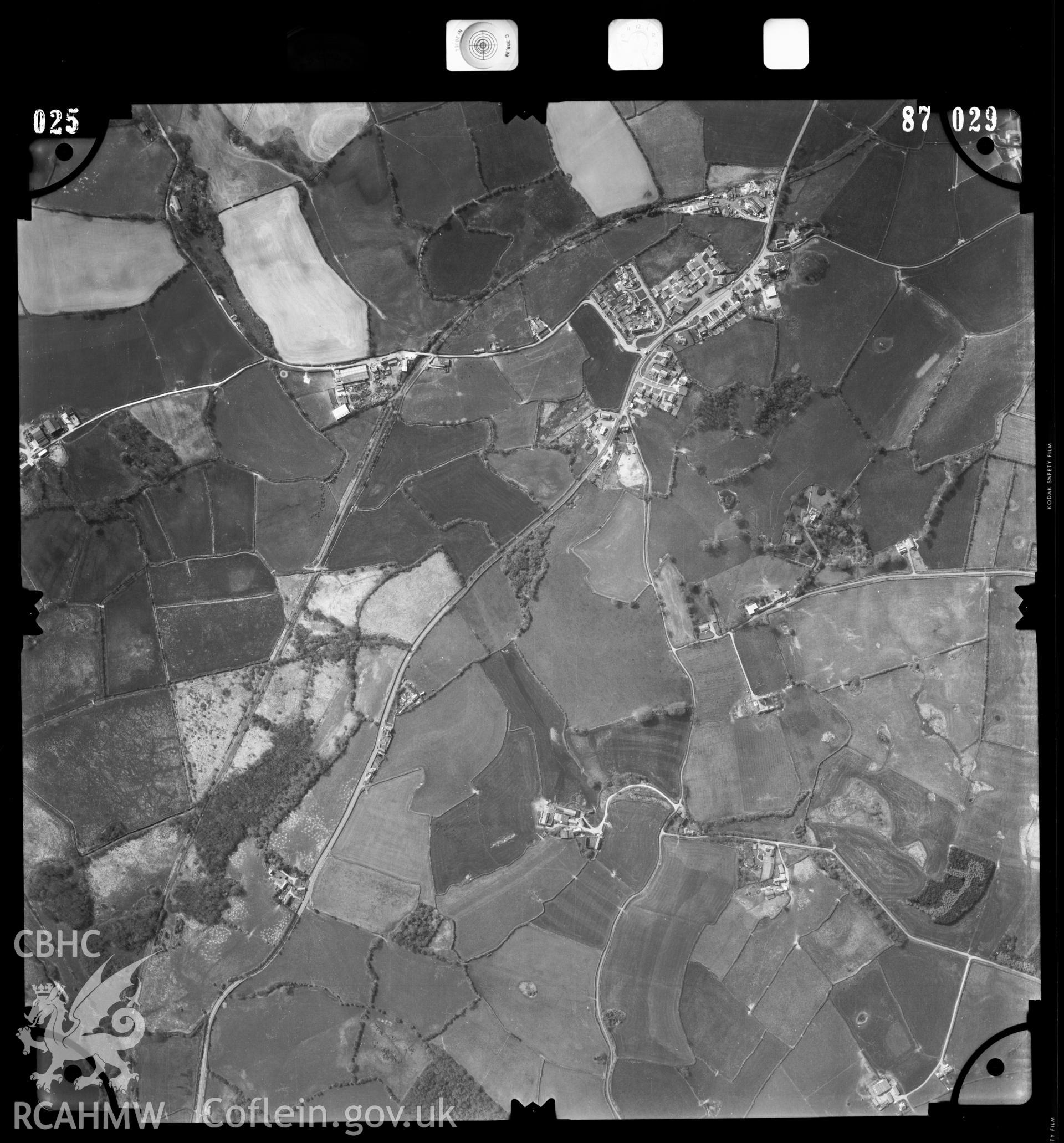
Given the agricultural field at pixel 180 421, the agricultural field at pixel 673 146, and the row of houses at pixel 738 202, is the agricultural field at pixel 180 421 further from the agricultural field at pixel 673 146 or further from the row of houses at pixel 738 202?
the row of houses at pixel 738 202

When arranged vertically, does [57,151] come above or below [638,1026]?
above

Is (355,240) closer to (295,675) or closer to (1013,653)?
(295,675)

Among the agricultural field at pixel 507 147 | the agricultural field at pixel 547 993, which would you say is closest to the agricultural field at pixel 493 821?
the agricultural field at pixel 547 993

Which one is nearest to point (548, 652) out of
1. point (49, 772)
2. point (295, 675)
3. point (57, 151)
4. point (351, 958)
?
point (295, 675)

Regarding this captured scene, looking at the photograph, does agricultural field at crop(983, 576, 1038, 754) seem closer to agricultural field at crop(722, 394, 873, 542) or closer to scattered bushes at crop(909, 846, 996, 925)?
scattered bushes at crop(909, 846, 996, 925)

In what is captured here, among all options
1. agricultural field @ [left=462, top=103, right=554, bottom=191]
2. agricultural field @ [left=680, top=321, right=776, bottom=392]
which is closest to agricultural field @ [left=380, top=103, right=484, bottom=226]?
agricultural field @ [left=462, top=103, right=554, bottom=191]

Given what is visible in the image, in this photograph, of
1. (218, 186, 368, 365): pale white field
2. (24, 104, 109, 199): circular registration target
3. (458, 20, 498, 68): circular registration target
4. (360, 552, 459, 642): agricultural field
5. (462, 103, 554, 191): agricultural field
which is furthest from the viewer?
(360, 552, 459, 642): agricultural field
